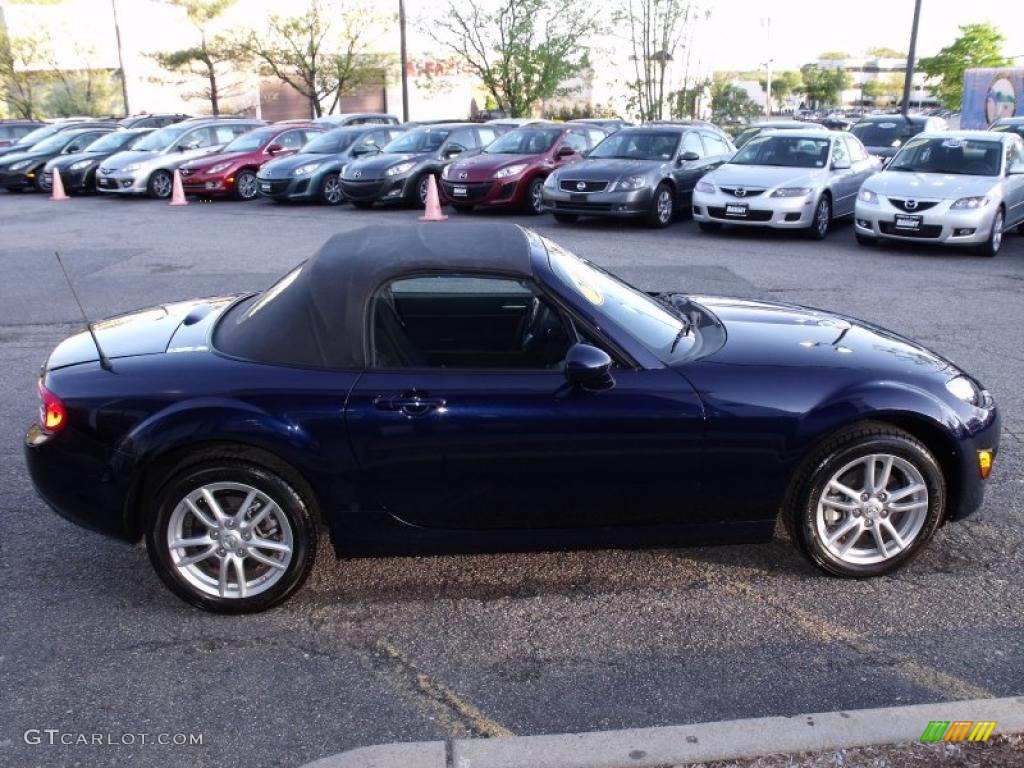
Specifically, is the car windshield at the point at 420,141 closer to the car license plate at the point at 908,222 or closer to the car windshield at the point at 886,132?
the car windshield at the point at 886,132

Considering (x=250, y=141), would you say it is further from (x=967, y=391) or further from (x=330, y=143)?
(x=967, y=391)

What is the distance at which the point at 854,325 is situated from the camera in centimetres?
458

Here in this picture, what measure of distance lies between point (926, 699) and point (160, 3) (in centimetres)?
5492

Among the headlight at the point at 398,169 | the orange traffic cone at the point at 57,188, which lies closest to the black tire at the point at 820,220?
the headlight at the point at 398,169

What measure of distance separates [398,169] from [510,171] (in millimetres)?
2442

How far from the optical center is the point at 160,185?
20406 mm

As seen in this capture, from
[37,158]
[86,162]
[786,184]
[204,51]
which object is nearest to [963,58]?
[786,184]

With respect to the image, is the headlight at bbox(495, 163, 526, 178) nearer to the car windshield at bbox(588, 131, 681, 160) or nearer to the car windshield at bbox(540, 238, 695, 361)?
the car windshield at bbox(588, 131, 681, 160)

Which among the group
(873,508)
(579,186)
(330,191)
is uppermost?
(579,186)

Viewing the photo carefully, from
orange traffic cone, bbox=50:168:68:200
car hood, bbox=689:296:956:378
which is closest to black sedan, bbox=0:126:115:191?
orange traffic cone, bbox=50:168:68:200

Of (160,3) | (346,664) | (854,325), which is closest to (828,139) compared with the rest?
(854,325)

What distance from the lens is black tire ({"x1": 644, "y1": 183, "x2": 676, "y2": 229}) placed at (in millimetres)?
14516

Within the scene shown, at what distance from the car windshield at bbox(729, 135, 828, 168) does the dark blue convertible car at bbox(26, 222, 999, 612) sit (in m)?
10.8

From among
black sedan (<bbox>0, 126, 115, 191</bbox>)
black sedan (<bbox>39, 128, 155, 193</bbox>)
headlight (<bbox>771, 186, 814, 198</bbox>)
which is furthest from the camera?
black sedan (<bbox>0, 126, 115, 191</bbox>)
